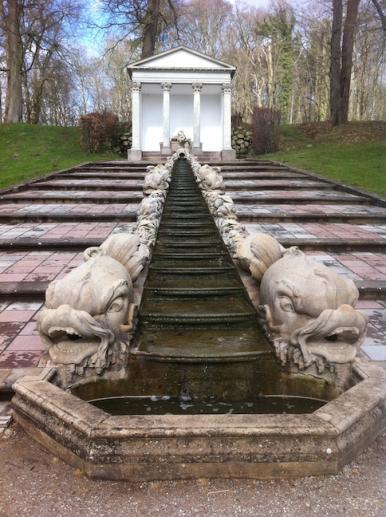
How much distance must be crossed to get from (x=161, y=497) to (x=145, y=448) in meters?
0.22

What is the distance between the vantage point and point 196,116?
27.6 m

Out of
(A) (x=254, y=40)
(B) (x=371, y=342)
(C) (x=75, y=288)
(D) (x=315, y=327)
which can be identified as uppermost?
(A) (x=254, y=40)

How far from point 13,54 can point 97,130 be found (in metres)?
7.40

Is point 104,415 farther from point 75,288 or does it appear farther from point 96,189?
point 96,189

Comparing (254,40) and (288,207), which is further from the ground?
(254,40)

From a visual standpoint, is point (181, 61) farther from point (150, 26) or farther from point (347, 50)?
point (347, 50)

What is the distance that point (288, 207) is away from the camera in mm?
10609

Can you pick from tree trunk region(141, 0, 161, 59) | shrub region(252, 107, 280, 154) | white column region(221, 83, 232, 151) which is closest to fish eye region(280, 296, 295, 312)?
shrub region(252, 107, 280, 154)

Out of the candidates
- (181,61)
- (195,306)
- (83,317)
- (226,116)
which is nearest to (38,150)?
(181,61)

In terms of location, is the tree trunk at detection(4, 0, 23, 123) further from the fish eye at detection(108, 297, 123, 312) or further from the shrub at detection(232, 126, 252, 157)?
the fish eye at detection(108, 297, 123, 312)

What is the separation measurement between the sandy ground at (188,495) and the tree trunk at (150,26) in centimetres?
3184

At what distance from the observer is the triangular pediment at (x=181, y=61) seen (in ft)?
87.6

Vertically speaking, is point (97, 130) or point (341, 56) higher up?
point (341, 56)

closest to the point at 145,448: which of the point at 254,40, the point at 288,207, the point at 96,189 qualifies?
the point at 288,207
